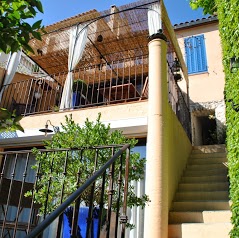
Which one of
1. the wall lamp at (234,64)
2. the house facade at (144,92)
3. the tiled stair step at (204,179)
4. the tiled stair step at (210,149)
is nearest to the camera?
the wall lamp at (234,64)

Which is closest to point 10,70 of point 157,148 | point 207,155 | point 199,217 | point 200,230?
point 157,148

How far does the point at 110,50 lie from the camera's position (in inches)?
368

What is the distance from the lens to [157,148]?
188 inches

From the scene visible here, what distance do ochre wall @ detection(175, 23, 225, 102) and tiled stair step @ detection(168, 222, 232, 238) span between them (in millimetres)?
5502

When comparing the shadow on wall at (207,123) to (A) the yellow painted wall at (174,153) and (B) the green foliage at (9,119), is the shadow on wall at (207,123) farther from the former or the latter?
(B) the green foliage at (9,119)

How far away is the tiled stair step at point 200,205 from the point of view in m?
4.89

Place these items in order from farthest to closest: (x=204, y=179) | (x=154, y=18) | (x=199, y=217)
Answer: (x=154, y=18) < (x=204, y=179) < (x=199, y=217)

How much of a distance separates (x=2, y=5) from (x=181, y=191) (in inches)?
192

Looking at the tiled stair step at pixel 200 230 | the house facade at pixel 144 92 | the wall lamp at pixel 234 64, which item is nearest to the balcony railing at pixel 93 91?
the house facade at pixel 144 92

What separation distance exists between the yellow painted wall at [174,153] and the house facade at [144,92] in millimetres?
19

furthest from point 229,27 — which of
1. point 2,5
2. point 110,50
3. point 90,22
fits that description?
point 110,50

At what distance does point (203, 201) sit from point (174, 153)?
3.56 feet

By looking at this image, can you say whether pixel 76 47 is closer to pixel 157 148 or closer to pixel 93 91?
pixel 93 91

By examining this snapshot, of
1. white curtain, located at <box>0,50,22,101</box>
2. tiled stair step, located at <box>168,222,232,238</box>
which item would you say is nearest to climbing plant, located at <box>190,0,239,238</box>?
tiled stair step, located at <box>168,222,232,238</box>
